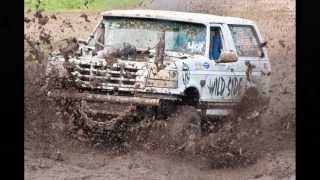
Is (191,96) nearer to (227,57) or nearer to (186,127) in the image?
(186,127)

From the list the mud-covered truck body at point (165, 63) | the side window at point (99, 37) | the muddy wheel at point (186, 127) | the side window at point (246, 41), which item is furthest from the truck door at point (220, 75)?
the side window at point (99, 37)

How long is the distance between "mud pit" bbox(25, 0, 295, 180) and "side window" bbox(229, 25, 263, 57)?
14 cm

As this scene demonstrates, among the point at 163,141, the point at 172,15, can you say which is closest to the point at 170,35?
the point at 172,15

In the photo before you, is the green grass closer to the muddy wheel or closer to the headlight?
the headlight

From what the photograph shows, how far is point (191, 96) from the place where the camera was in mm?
8641

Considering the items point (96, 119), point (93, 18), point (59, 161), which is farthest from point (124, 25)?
point (59, 161)

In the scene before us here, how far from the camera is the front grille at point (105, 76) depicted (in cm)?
860

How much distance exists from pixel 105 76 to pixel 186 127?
1086 millimetres

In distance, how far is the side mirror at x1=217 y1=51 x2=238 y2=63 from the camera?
28.7 ft

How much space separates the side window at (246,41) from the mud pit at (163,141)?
140mm

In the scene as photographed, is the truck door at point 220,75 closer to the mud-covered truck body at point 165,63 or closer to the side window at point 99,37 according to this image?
the mud-covered truck body at point 165,63

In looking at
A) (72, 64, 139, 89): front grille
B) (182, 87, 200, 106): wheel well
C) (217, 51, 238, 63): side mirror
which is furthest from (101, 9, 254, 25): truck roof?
(182, 87, 200, 106): wheel well
